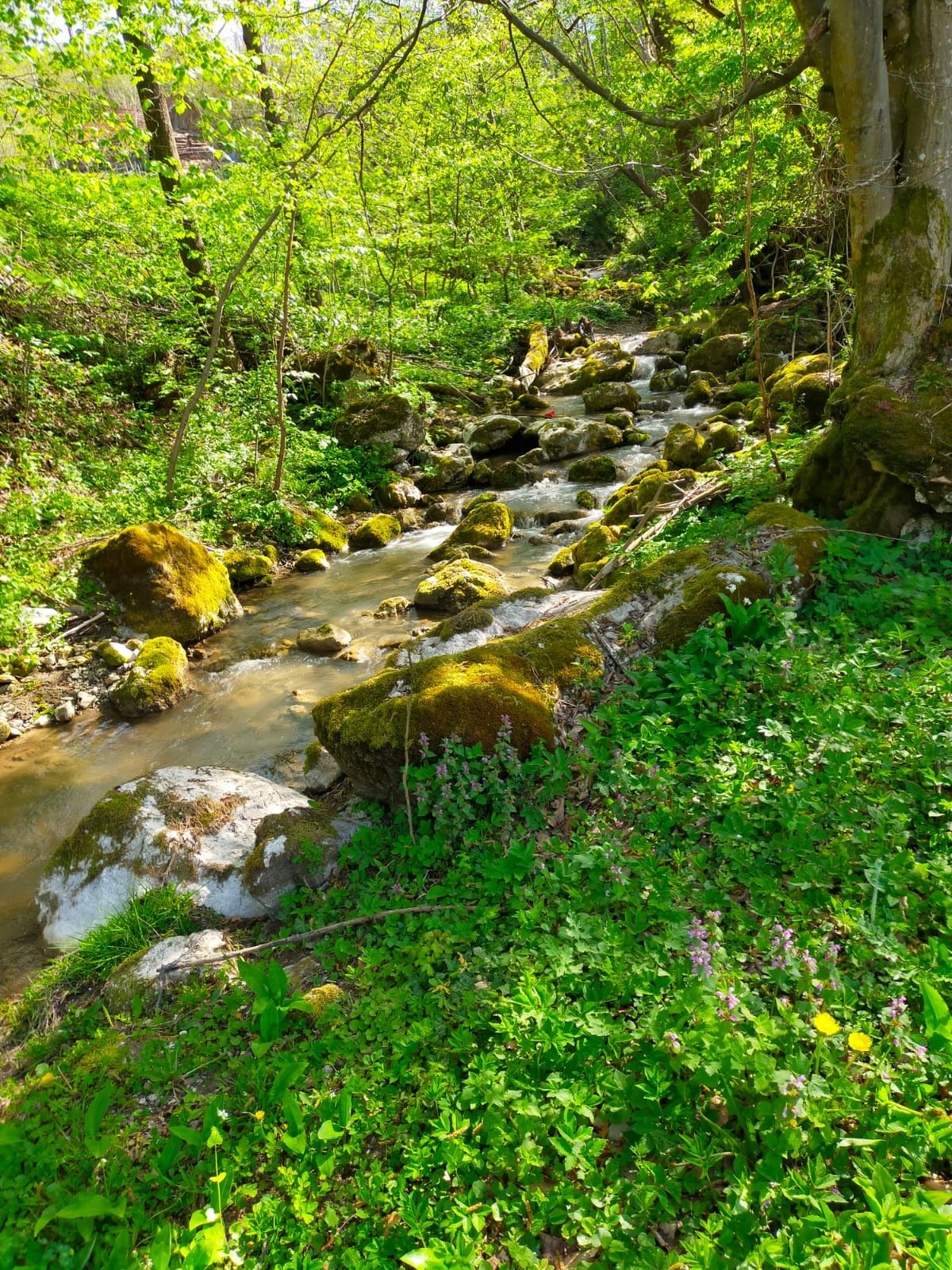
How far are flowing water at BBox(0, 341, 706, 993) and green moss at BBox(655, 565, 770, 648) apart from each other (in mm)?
3562

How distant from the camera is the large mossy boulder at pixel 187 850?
155 inches

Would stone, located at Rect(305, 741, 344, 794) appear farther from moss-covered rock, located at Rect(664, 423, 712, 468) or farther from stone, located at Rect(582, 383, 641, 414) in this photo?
stone, located at Rect(582, 383, 641, 414)

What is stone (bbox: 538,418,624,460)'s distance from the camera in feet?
46.9

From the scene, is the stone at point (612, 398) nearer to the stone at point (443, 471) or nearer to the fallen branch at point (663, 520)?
the stone at point (443, 471)

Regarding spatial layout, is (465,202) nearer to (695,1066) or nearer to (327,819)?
(327,819)

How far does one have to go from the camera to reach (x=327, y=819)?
4129 millimetres

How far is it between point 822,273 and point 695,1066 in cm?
795

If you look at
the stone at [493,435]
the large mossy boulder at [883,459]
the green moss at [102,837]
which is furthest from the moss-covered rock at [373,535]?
the large mossy boulder at [883,459]

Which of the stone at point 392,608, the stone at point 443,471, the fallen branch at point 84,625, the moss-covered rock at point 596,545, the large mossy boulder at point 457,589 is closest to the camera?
the moss-covered rock at point 596,545

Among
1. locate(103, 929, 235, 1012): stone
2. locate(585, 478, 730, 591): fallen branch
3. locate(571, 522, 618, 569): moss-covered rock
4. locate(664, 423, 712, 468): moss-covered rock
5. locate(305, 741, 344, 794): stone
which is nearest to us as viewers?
locate(103, 929, 235, 1012): stone

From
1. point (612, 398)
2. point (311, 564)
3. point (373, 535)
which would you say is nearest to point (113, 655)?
point (311, 564)

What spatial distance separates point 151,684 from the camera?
7492 millimetres

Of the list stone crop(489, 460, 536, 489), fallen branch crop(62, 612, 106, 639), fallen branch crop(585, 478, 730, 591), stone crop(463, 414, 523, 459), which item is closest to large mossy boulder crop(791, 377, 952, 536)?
fallen branch crop(585, 478, 730, 591)

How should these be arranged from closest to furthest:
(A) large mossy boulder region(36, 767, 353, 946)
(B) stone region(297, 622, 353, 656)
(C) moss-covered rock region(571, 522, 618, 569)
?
1. (A) large mossy boulder region(36, 767, 353, 946)
2. (C) moss-covered rock region(571, 522, 618, 569)
3. (B) stone region(297, 622, 353, 656)
